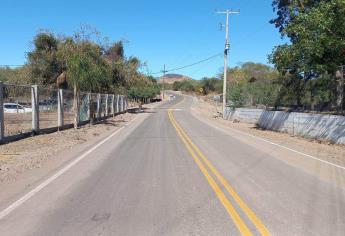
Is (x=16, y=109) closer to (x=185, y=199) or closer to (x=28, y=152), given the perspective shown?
(x=28, y=152)

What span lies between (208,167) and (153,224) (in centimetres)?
580

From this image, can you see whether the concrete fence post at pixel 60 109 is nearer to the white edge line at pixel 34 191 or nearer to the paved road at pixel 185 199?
the white edge line at pixel 34 191

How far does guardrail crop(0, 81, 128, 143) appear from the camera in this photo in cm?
2036

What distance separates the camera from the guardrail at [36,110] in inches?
802

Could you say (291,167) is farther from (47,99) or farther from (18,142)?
(47,99)

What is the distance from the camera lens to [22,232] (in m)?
6.34

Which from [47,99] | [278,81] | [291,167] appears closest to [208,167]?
[291,167]

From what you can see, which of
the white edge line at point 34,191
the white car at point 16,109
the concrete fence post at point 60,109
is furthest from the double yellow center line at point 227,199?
the concrete fence post at point 60,109

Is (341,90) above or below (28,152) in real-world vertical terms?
above

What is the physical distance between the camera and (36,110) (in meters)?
22.0

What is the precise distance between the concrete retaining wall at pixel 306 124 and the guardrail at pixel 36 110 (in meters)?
12.7

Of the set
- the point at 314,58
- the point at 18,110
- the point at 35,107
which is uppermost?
the point at 314,58

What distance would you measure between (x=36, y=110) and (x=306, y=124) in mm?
13682

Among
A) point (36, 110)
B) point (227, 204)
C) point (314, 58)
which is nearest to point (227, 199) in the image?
point (227, 204)
